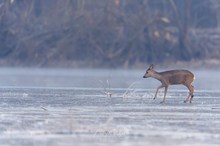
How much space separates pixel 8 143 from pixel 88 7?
29.2 metres

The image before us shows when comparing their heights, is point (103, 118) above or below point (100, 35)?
below

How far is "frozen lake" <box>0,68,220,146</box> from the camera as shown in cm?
1117

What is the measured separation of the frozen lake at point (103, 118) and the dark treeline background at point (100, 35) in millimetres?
16847

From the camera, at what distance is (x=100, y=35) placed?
128ft

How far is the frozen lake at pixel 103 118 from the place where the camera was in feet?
36.7

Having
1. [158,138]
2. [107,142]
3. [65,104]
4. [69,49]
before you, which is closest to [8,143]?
[107,142]

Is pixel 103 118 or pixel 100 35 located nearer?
pixel 103 118

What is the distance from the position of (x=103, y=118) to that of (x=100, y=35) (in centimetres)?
2537

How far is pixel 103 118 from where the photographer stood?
1370cm

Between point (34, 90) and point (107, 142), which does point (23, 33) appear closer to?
point (34, 90)

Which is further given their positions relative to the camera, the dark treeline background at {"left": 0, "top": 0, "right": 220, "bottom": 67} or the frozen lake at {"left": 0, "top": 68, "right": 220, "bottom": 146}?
the dark treeline background at {"left": 0, "top": 0, "right": 220, "bottom": 67}

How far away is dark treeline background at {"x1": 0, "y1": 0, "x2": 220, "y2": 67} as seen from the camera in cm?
3803

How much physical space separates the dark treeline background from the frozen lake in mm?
16847

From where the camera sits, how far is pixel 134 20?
128 ft
